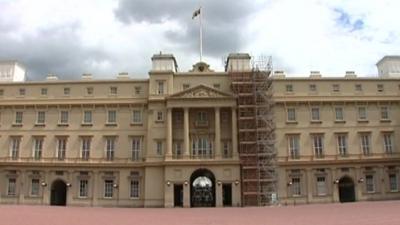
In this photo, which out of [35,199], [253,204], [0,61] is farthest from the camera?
[0,61]

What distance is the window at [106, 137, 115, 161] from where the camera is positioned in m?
58.4

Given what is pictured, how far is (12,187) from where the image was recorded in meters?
58.0

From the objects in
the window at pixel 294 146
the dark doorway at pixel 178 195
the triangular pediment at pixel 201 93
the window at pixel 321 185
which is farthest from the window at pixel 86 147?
the window at pixel 321 185

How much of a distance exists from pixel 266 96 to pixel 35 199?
1267 inches

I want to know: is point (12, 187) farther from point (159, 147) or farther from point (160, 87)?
point (160, 87)

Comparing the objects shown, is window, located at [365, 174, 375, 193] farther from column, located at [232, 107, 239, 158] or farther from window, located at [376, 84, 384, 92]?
column, located at [232, 107, 239, 158]

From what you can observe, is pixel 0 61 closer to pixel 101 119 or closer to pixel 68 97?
pixel 68 97

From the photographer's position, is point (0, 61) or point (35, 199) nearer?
point (35, 199)

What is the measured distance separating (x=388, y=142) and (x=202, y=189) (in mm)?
25820

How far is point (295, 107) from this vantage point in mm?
58906

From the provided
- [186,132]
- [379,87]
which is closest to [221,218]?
[186,132]

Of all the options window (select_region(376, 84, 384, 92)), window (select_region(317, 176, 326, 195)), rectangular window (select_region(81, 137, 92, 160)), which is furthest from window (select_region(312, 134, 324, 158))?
rectangular window (select_region(81, 137, 92, 160))

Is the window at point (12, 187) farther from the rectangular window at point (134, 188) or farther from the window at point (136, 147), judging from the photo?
the window at point (136, 147)

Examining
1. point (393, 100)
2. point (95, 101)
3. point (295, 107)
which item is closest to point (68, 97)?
point (95, 101)
